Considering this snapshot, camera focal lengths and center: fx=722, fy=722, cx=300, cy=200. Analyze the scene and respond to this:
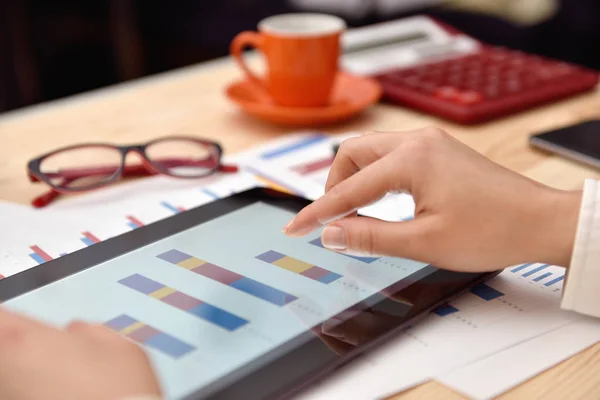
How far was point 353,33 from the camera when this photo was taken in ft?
4.01

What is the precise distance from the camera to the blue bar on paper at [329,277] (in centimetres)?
56

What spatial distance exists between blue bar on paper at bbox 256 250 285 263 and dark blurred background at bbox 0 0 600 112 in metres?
1.55

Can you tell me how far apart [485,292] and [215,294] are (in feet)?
0.71

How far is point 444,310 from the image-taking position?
0.55 metres

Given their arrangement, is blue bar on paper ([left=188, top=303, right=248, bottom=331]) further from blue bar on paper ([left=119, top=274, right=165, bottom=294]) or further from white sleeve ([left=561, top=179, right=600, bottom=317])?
white sleeve ([left=561, top=179, right=600, bottom=317])

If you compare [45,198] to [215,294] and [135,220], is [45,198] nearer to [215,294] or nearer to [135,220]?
[135,220]

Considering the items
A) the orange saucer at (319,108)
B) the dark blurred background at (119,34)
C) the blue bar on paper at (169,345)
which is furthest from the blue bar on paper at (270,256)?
the dark blurred background at (119,34)

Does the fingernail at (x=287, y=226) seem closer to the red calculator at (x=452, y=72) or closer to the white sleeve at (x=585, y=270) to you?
the white sleeve at (x=585, y=270)

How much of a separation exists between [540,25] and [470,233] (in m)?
1.60

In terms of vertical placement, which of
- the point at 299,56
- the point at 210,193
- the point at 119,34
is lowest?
the point at 119,34

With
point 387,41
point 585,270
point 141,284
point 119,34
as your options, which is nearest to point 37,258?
point 141,284

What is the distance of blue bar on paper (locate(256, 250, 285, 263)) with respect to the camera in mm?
583

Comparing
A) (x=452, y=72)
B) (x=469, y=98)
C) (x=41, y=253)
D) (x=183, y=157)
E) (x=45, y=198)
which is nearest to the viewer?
(x=41, y=253)

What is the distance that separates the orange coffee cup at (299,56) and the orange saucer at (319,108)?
2cm
